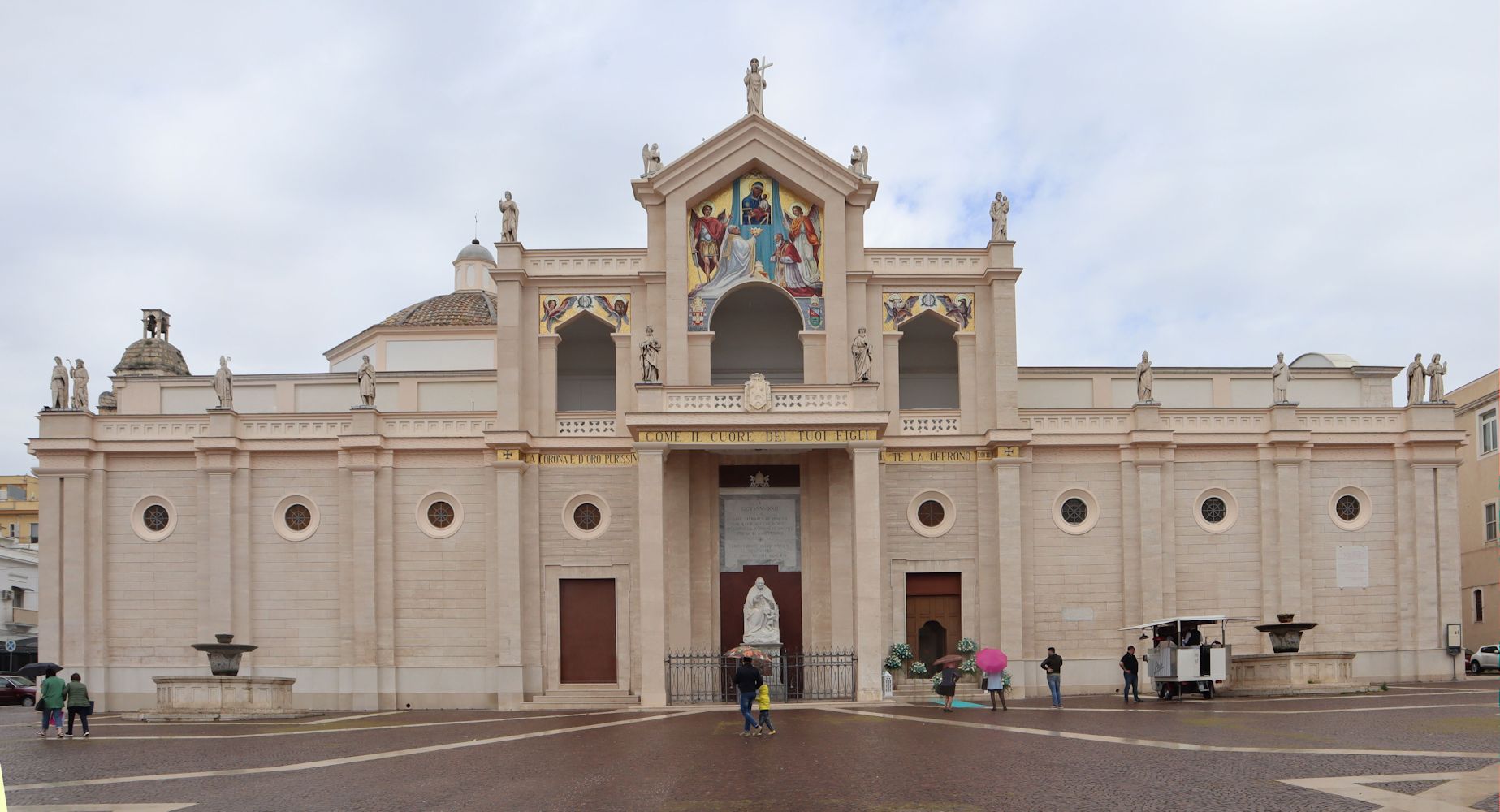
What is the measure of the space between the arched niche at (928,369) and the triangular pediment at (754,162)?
6322 millimetres

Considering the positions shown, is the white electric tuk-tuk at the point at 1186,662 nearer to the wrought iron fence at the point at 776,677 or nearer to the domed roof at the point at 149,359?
the wrought iron fence at the point at 776,677

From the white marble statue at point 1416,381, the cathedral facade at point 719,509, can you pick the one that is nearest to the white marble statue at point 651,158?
the cathedral facade at point 719,509

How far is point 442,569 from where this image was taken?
40031 millimetres

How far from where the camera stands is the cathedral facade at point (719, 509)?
130 ft

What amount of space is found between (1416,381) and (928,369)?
50.8ft

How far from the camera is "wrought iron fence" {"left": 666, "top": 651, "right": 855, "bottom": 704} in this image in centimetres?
3762

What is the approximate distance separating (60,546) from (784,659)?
22.4 meters

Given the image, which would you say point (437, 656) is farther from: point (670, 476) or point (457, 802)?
point (457, 802)

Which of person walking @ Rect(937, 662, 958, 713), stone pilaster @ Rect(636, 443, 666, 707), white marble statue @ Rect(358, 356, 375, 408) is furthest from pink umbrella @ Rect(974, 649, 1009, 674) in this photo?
white marble statue @ Rect(358, 356, 375, 408)

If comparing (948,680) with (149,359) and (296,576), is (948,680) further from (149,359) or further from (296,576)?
(149,359)

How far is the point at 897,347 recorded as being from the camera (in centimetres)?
4225

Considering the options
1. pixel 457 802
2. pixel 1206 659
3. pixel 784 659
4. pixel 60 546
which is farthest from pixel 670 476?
pixel 457 802

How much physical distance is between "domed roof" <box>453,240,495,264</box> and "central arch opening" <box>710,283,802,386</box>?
18212mm

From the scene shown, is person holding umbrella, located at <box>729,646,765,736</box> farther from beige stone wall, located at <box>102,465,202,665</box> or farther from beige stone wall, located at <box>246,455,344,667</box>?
beige stone wall, located at <box>102,465,202,665</box>
